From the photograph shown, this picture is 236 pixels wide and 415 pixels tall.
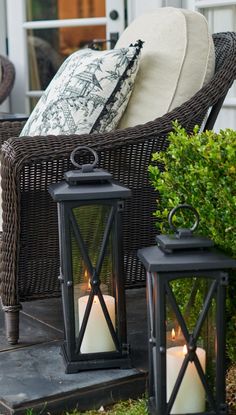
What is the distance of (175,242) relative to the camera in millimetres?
2004

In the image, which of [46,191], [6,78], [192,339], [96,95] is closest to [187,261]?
[192,339]

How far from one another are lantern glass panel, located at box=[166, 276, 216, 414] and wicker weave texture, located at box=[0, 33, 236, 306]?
0.69 m

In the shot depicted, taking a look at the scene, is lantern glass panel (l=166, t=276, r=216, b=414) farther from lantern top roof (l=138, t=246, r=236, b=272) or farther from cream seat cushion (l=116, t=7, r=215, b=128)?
cream seat cushion (l=116, t=7, r=215, b=128)

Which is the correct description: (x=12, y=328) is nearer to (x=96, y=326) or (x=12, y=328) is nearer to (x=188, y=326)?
(x=96, y=326)

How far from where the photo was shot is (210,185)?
7.06 ft

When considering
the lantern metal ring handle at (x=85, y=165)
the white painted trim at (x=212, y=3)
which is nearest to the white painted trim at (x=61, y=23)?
the white painted trim at (x=212, y=3)

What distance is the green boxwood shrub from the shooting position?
2115mm

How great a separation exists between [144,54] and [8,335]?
110 centimetres

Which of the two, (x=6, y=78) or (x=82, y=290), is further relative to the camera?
(x=6, y=78)

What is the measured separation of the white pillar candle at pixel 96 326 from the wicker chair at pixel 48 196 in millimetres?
324

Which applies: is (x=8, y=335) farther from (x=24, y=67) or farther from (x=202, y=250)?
(x=24, y=67)

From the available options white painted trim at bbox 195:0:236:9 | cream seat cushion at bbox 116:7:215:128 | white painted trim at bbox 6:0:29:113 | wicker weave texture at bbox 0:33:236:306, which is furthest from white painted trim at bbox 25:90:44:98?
wicker weave texture at bbox 0:33:236:306

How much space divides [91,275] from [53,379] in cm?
30

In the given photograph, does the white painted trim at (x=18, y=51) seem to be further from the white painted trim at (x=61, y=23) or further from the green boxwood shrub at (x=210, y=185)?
the green boxwood shrub at (x=210, y=185)
